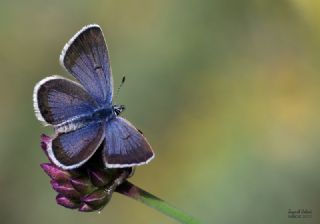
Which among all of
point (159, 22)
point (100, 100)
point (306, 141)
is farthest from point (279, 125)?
point (100, 100)

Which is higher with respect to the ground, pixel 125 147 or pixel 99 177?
pixel 125 147

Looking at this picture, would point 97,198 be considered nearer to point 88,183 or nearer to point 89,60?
point 88,183

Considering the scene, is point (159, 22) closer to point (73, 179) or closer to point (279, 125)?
point (279, 125)

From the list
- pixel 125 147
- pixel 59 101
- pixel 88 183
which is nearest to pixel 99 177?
pixel 88 183

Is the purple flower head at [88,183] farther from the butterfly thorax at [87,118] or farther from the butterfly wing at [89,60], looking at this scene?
the butterfly wing at [89,60]

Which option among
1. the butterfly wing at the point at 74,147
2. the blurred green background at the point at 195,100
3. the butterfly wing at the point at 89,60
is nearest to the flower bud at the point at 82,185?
the butterfly wing at the point at 74,147

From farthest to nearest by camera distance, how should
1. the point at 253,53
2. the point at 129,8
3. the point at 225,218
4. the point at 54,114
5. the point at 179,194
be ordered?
the point at 129,8 → the point at 253,53 → the point at 179,194 → the point at 225,218 → the point at 54,114

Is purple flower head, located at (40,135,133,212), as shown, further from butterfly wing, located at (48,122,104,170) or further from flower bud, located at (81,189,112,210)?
butterfly wing, located at (48,122,104,170)
